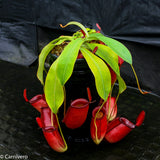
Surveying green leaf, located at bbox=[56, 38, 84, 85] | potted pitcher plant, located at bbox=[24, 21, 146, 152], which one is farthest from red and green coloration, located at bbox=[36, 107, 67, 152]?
green leaf, located at bbox=[56, 38, 84, 85]

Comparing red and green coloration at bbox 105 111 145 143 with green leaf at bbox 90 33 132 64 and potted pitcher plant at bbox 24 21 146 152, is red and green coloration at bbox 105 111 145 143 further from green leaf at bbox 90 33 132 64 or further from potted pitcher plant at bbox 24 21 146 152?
green leaf at bbox 90 33 132 64

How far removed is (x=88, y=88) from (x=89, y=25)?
92cm

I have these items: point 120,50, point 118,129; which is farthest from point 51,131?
point 120,50

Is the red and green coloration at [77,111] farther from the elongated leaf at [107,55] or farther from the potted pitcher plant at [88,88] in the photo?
the elongated leaf at [107,55]

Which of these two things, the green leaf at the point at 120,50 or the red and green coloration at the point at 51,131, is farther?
the red and green coloration at the point at 51,131

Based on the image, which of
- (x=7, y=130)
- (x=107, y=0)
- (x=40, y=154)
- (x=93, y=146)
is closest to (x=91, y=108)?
(x=93, y=146)

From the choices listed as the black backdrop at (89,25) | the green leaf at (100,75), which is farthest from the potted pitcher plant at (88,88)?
the black backdrop at (89,25)

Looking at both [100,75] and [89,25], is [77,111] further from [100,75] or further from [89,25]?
[89,25]

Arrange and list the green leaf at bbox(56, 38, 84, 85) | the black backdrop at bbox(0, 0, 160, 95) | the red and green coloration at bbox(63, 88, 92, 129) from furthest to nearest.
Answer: the black backdrop at bbox(0, 0, 160, 95), the red and green coloration at bbox(63, 88, 92, 129), the green leaf at bbox(56, 38, 84, 85)

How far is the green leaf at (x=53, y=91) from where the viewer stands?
0.71 meters

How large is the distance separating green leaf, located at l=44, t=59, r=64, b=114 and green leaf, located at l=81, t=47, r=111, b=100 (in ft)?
0.42

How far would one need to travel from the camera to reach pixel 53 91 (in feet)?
2.34

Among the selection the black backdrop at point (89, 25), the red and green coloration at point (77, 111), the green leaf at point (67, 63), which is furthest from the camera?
the black backdrop at point (89, 25)

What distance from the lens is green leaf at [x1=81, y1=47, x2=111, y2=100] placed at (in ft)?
2.27
